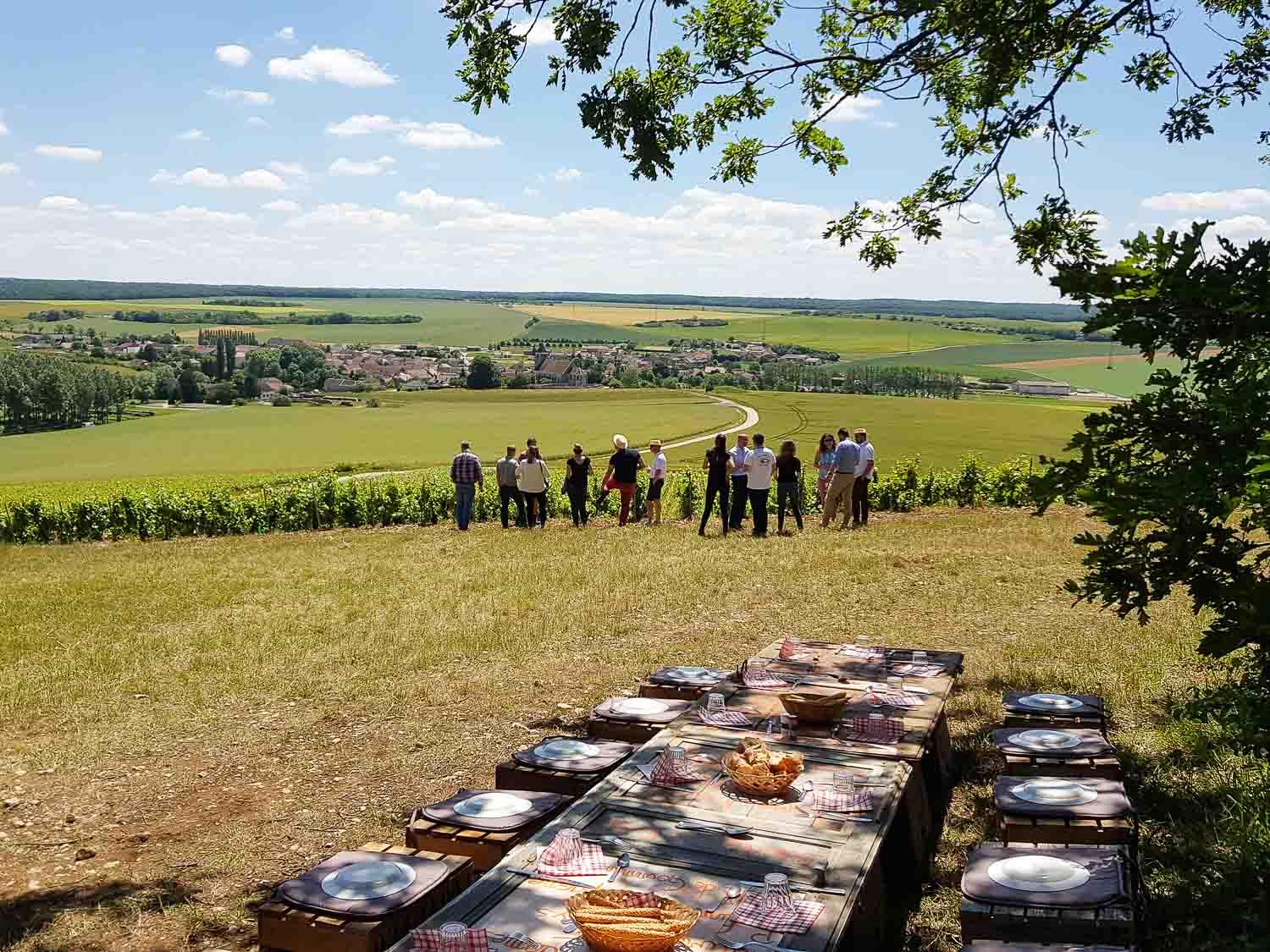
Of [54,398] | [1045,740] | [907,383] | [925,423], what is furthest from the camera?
[907,383]

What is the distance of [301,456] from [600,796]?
57.4 metres

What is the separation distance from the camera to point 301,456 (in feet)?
195

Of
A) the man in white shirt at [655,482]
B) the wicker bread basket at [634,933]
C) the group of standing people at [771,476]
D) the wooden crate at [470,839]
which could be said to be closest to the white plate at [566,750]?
the wooden crate at [470,839]

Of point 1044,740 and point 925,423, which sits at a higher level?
point 1044,740

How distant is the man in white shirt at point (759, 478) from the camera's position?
17.1m

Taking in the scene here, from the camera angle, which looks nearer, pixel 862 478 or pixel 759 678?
pixel 759 678

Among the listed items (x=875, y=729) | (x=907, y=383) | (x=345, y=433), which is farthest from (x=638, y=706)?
(x=907, y=383)

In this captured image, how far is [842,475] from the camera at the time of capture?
18.7 m

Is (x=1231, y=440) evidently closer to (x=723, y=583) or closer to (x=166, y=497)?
(x=723, y=583)

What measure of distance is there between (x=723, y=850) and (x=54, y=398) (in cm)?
8705

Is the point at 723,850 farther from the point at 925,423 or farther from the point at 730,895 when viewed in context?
the point at 925,423

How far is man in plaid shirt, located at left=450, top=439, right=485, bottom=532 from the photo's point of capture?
2014 centimetres

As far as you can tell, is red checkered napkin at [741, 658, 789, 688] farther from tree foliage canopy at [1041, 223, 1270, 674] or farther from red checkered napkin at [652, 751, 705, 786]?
tree foliage canopy at [1041, 223, 1270, 674]

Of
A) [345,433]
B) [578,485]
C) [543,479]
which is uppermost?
[543,479]
